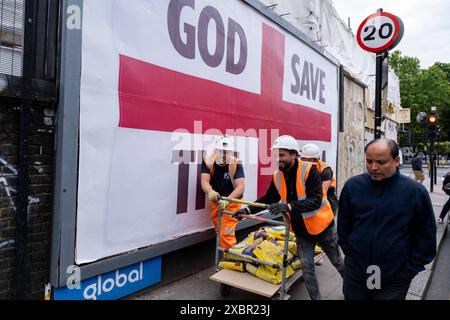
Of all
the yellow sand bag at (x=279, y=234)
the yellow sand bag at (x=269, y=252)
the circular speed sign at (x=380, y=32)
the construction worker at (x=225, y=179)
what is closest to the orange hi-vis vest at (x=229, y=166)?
the construction worker at (x=225, y=179)

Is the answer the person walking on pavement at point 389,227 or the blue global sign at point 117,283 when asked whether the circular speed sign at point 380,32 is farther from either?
the blue global sign at point 117,283

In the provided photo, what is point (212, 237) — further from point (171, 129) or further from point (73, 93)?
point (73, 93)

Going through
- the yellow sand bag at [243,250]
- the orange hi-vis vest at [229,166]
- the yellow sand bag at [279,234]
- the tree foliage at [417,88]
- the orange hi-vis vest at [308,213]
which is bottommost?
the yellow sand bag at [243,250]

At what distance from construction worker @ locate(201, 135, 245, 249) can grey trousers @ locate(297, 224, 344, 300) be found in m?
1.09

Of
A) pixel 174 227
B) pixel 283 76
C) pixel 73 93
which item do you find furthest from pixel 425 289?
pixel 73 93

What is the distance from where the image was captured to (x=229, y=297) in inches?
159

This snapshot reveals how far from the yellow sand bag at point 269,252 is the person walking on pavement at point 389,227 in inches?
48.8

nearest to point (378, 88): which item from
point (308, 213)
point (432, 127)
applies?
point (308, 213)

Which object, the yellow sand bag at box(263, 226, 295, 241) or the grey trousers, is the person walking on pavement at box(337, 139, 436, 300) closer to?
the grey trousers

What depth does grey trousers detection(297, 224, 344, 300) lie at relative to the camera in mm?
3574

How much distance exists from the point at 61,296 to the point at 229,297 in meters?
1.81

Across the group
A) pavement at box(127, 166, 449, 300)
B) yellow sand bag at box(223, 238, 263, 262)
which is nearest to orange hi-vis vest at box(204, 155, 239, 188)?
yellow sand bag at box(223, 238, 263, 262)

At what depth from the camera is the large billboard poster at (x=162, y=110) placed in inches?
133

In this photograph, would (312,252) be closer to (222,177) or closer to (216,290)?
(216,290)
